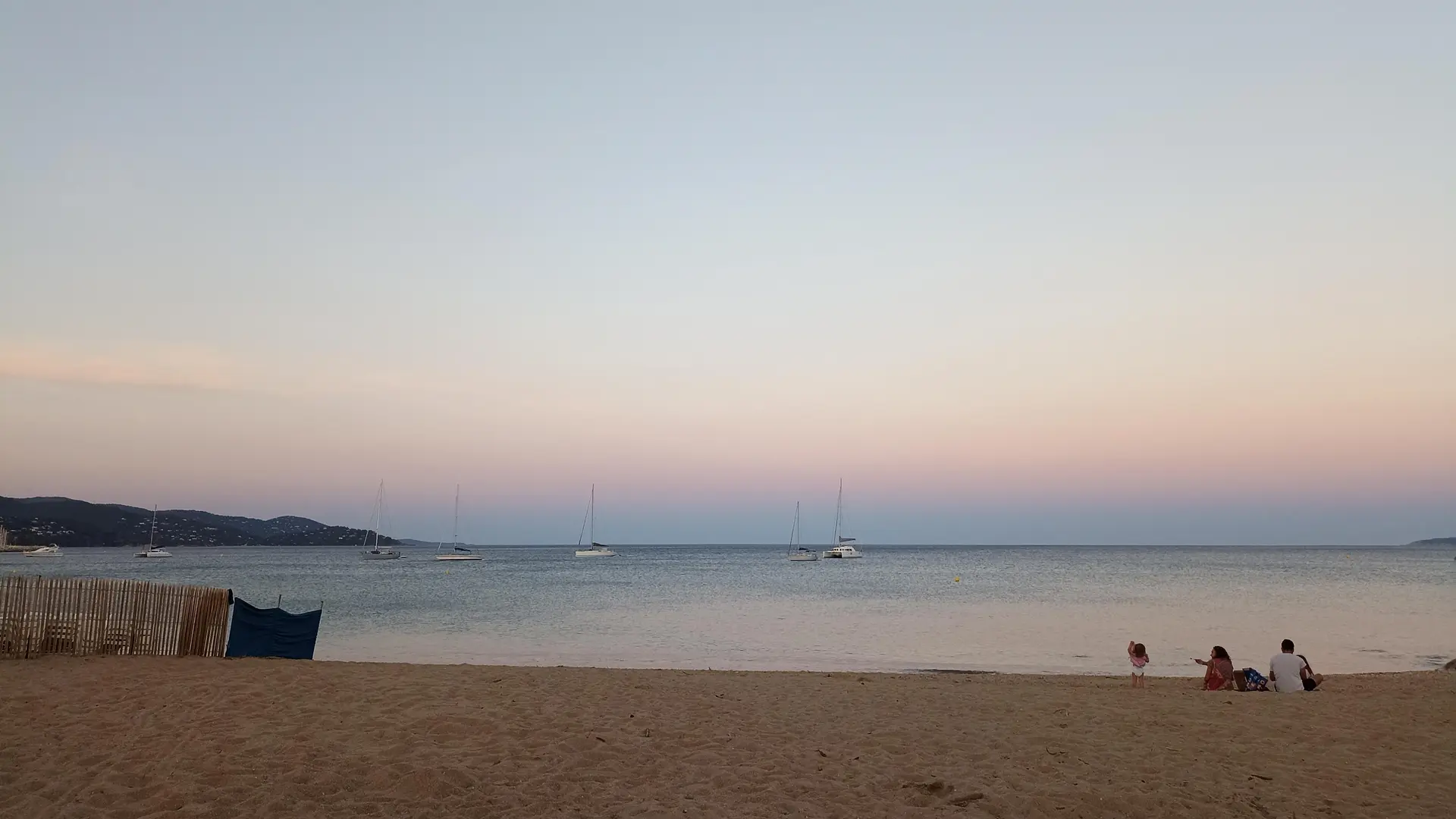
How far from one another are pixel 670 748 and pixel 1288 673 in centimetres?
1060

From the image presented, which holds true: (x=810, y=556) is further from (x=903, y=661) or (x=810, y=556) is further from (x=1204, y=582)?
(x=903, y=661)

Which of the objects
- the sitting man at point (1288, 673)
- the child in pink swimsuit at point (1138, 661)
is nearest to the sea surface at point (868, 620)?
the child in pink swimsuit at point (1138, 661)

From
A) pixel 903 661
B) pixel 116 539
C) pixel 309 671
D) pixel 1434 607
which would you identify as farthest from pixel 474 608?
pixel 116 539

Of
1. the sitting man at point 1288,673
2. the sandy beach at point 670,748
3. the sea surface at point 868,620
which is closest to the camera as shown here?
the sandy beach at point 670,748

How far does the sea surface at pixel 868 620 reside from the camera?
75.0ft

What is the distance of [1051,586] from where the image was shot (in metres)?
59.7

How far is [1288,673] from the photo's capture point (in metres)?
14.0

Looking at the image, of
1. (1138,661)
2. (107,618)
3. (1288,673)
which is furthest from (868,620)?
(107,618)

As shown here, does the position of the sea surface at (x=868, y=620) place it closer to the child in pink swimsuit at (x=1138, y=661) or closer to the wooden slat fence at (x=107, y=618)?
the child in pink swimsuit at (x=1138, y=661)

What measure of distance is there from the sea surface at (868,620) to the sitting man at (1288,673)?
6.24 m

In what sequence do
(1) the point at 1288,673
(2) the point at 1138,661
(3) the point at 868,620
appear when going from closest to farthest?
1. (1) the point at 1288,673
2. (2) the point at 1138,661
3. (3) the point at 868,620

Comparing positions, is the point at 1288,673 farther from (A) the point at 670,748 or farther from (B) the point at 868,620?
(B) the point at 868,620

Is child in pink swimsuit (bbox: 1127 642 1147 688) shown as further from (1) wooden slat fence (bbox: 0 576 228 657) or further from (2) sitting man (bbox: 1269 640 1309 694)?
(1) wooden slat fence (bbox: 0 576 228 657)

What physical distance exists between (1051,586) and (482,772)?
5763cm
